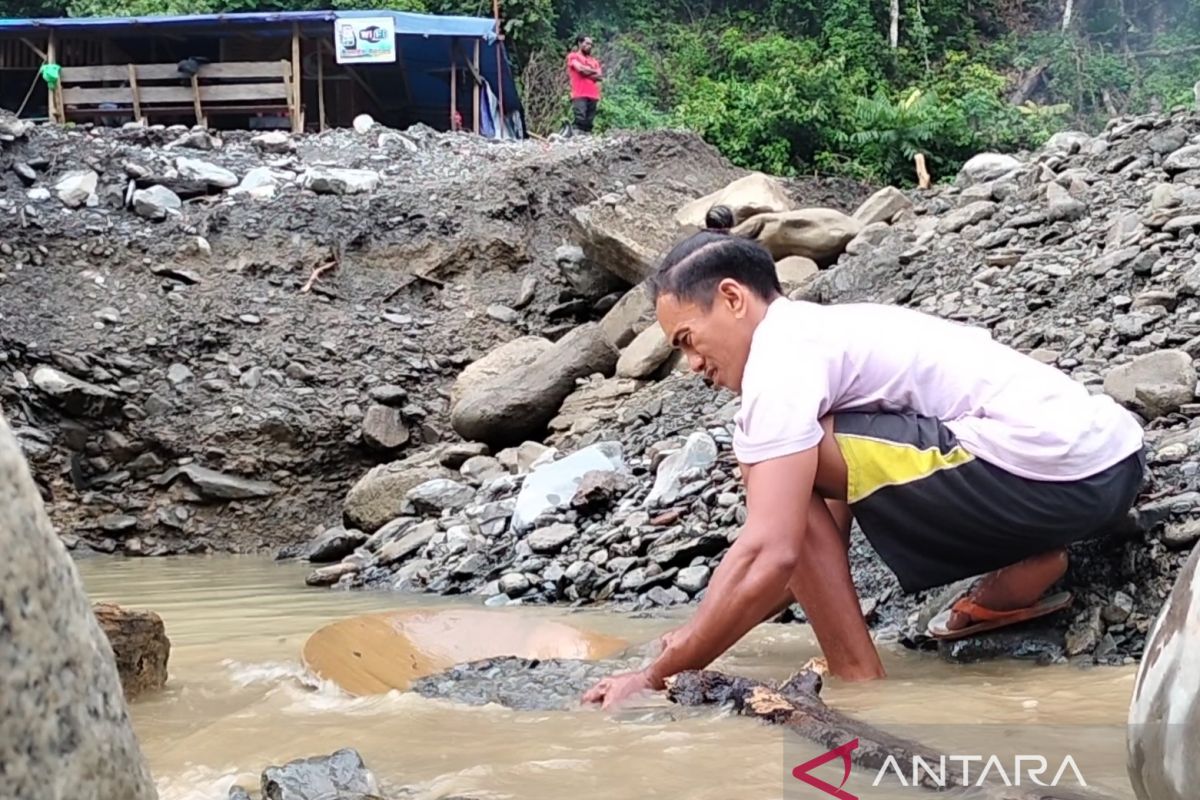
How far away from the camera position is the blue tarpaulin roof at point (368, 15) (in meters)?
15.4

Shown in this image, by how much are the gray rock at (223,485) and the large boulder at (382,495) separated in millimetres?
1915

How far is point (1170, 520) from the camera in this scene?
2.82 m

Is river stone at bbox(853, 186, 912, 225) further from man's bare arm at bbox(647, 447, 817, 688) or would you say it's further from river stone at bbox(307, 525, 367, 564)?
man's bare arm at bbox(647, 447, 817, 688)

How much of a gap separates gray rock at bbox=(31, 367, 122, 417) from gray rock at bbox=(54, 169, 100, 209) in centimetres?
241

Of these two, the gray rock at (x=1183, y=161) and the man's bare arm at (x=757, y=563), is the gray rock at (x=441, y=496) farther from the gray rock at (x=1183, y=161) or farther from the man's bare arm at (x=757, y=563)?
the gray rock at (x=1183, y=161)

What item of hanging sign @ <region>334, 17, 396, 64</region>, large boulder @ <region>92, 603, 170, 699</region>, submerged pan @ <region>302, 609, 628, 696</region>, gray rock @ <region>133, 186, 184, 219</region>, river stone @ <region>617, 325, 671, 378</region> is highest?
hanging sign @ <region>334, 17, 396, 64</region>

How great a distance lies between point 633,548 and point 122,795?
350cm

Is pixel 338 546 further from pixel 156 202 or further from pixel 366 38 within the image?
pixel 366 38

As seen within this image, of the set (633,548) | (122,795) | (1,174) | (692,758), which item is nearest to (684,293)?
(692,758)

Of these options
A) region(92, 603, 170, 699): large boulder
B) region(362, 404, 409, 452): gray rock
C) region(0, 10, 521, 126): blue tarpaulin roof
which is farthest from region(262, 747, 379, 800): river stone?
region(0, 10, 521, 126): blue tarpaulin roof

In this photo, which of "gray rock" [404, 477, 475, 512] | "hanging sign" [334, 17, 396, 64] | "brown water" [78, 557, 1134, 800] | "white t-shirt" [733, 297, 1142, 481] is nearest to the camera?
"brown water" [78, 557, 1134, 800]

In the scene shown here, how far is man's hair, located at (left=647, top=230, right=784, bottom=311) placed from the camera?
252cm

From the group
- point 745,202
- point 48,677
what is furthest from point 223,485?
point 48,677

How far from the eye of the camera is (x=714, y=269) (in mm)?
2525
